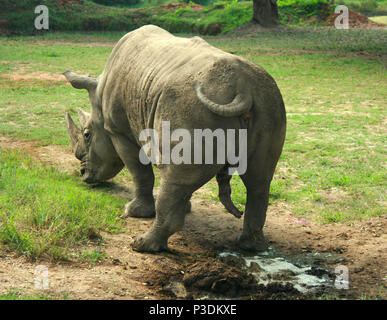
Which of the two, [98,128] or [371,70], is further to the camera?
[371,70]

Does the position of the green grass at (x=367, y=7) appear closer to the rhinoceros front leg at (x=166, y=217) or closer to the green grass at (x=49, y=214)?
the green grass at (x=49, y=214)

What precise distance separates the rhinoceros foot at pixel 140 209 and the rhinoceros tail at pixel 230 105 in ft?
6.74

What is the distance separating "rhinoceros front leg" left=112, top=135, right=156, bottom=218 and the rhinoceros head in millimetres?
344

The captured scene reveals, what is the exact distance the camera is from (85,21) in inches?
947

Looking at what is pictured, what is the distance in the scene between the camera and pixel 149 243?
5137 millimetres

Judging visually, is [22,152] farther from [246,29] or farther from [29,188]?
[246,29]

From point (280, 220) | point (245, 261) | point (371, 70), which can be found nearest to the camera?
point (245, 261)

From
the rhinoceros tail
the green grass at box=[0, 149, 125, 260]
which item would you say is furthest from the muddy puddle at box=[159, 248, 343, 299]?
the rhinoceros tail

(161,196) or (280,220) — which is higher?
(161,196)

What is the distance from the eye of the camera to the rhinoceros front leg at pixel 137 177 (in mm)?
6137

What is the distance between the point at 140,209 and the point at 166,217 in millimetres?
1302

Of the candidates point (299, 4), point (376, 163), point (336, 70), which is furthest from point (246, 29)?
point (376, 163)

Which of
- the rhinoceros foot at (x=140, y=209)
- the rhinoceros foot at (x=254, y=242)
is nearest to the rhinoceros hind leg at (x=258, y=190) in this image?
the rhinoceros foot at (x=254, y=242)

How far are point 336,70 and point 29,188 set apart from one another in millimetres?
10758
